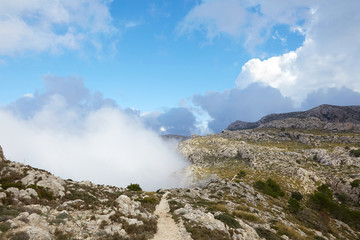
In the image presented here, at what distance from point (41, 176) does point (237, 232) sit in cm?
3517

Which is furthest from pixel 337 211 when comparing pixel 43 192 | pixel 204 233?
pixel 43 192

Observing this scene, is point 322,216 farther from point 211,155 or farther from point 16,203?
point 211,155

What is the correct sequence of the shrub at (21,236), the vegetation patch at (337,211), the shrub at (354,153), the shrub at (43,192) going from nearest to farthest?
the shrub at (21,236), the shrub at (43,192), the vegetation patch at (337,211), the shrub at (354,153)

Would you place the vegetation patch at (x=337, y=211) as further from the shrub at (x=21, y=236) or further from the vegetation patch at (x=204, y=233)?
the shrub at (x=21, y=236)

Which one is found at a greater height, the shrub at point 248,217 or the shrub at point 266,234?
the shrub at point 248,217

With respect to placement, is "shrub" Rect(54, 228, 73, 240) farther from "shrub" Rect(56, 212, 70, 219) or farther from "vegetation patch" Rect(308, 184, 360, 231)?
"vegetation patch" Rect(308, 184, 360, 231)

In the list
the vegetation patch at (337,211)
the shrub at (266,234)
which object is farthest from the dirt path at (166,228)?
the vegetation patch at (337,211)

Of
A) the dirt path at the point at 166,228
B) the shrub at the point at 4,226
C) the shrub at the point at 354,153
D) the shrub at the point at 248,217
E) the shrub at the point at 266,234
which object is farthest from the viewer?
the shrub at the point at 354,153

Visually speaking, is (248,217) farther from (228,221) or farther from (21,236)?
(21,236)

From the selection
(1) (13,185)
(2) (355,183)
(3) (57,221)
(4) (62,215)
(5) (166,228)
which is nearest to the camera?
(3) (57,221)

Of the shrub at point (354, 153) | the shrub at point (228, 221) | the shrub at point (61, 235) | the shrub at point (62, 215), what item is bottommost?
the shrub at point (228, 221)

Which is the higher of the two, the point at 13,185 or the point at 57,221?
the point at 13,185

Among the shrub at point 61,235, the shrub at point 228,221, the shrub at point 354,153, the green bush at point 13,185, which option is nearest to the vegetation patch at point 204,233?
the shrub at point 228,221

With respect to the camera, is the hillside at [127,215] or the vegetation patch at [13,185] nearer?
the hillside at [127,215]
